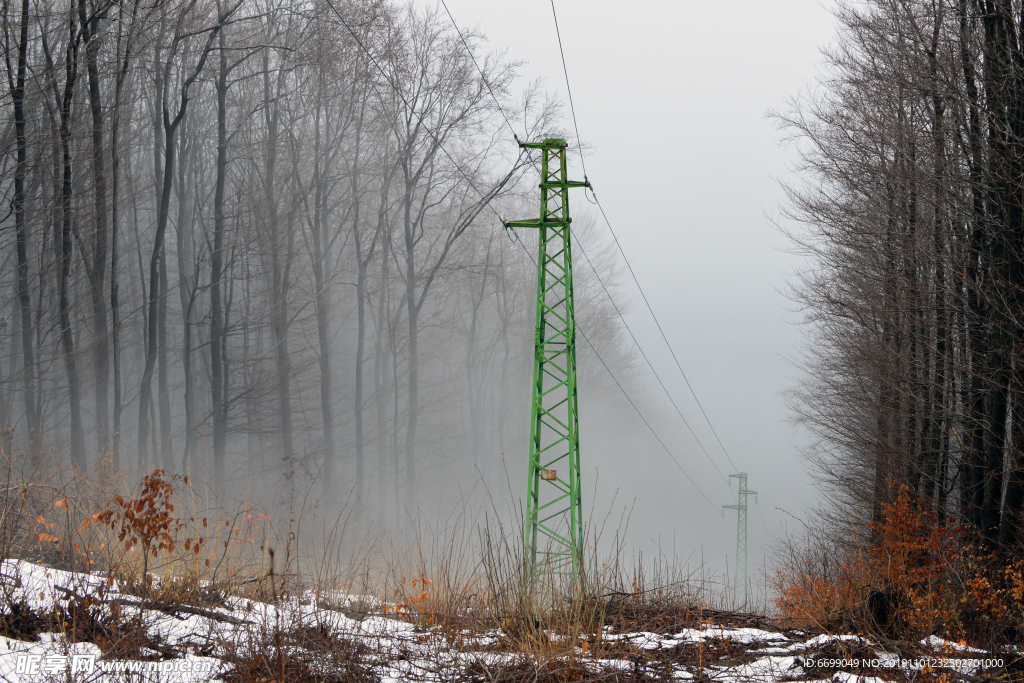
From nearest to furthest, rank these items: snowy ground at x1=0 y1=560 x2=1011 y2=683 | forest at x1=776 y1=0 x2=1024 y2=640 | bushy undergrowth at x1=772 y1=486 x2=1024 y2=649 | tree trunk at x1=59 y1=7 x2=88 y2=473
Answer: snowy ground at x1=0 y1=560 x2=1011 y2=683
bushy undergrowth at x1=772 y1=486 x2=1024 y2=649
forest at x1=776 y1=0 x2=1024 y2=640
tree trunk at x1=59 y1=7 x2=88 y2=473

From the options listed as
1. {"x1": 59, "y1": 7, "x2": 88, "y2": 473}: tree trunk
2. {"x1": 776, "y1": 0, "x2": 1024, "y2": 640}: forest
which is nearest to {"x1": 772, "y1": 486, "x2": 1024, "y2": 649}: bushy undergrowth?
{"x1": 776, "y1": 0, "x2": 1024, "y2": 640}: forest

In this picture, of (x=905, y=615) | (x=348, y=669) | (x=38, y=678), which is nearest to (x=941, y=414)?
(x=905, y=615)

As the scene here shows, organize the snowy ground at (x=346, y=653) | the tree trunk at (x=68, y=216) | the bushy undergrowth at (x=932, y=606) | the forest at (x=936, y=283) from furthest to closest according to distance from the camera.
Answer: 1. the tree trunk at (x=68, y=216)
2. the forest at (x=936, y=283)
3. the bushy undergrowth at (x=932, y=606)
4. the snowy ground at (x=346, y=653)

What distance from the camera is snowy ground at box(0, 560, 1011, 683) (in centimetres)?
333

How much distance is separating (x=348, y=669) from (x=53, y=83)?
44.8 ft

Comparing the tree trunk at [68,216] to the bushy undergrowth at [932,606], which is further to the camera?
the tree trunk at [68,216]

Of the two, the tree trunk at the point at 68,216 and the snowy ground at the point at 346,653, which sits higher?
the tree trunk at the point at 68,216

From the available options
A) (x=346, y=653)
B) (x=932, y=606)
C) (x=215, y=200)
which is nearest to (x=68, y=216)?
(x=215, y=200)

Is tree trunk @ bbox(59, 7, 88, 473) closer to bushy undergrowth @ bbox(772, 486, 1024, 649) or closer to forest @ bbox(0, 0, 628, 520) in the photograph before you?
forest @ bbox(0, 0, 628, 520)

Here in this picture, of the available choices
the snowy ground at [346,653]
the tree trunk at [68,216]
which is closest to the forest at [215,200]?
the tree trunk at [68,216]

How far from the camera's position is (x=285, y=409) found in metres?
19.0

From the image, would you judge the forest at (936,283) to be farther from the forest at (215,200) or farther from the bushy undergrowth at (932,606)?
the forest at (215,200)

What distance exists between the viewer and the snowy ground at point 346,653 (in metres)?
3.33

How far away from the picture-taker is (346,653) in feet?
11.9
